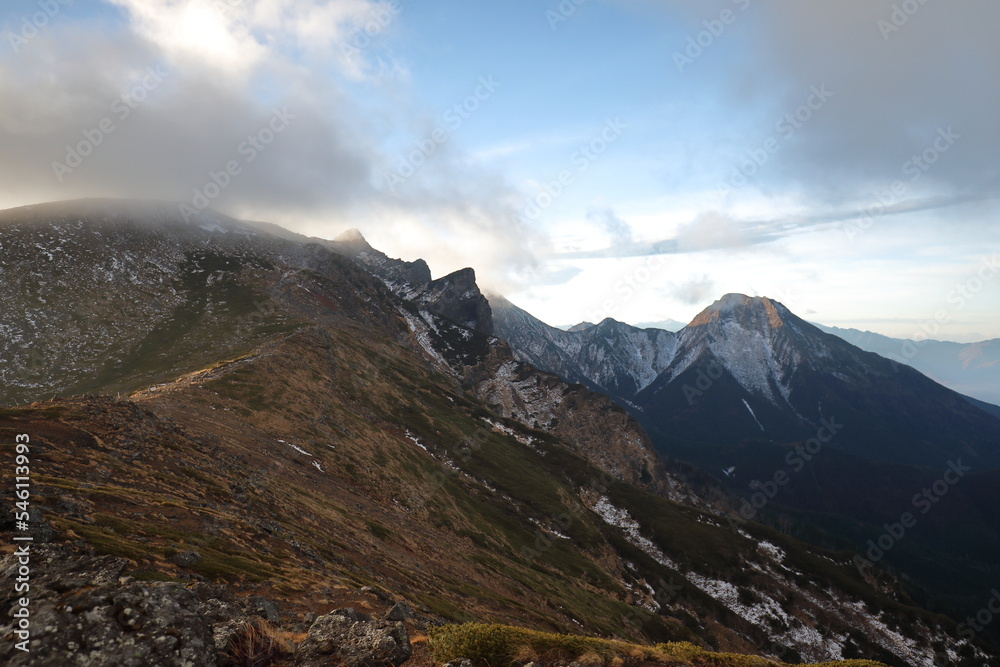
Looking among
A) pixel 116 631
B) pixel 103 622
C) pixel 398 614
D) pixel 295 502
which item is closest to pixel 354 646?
pixel 398 614

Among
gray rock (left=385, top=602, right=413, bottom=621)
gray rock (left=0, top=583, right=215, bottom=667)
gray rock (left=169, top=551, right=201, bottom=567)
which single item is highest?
gray rock (left=0, top=583, right=215, bottom=667)

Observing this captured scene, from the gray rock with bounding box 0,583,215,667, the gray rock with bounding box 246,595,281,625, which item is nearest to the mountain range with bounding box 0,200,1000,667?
the gray rock with bounding box 0,583,215,667

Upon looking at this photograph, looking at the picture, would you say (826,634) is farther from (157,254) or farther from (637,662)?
(157,254)

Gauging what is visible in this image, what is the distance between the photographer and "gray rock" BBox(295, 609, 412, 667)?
34.1ft

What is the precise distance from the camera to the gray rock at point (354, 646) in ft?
34.1

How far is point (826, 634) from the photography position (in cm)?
10394

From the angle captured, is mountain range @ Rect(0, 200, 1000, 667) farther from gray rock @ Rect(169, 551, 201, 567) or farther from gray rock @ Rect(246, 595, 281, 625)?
gray rock @ Rect(246, 595, 281, 625)

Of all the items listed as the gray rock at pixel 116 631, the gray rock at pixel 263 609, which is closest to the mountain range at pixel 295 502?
the gray rock at pixel 116 631

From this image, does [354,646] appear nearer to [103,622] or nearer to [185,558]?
[103,622]

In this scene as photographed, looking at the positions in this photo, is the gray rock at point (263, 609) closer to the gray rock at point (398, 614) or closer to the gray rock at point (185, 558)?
the gray rock at point (398, 614)

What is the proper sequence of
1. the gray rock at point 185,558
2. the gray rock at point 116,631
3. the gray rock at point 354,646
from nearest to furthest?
1. the gray rock at point 116,631
2. the gray rock at point 354,646
3. the gray rock at point 185,558

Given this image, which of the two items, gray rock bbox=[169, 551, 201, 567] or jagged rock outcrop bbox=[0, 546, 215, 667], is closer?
jagged rock outcrop bbox=[0, 546, 215, 667]

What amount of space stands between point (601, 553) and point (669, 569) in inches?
916

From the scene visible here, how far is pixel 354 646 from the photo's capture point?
35.8ft
